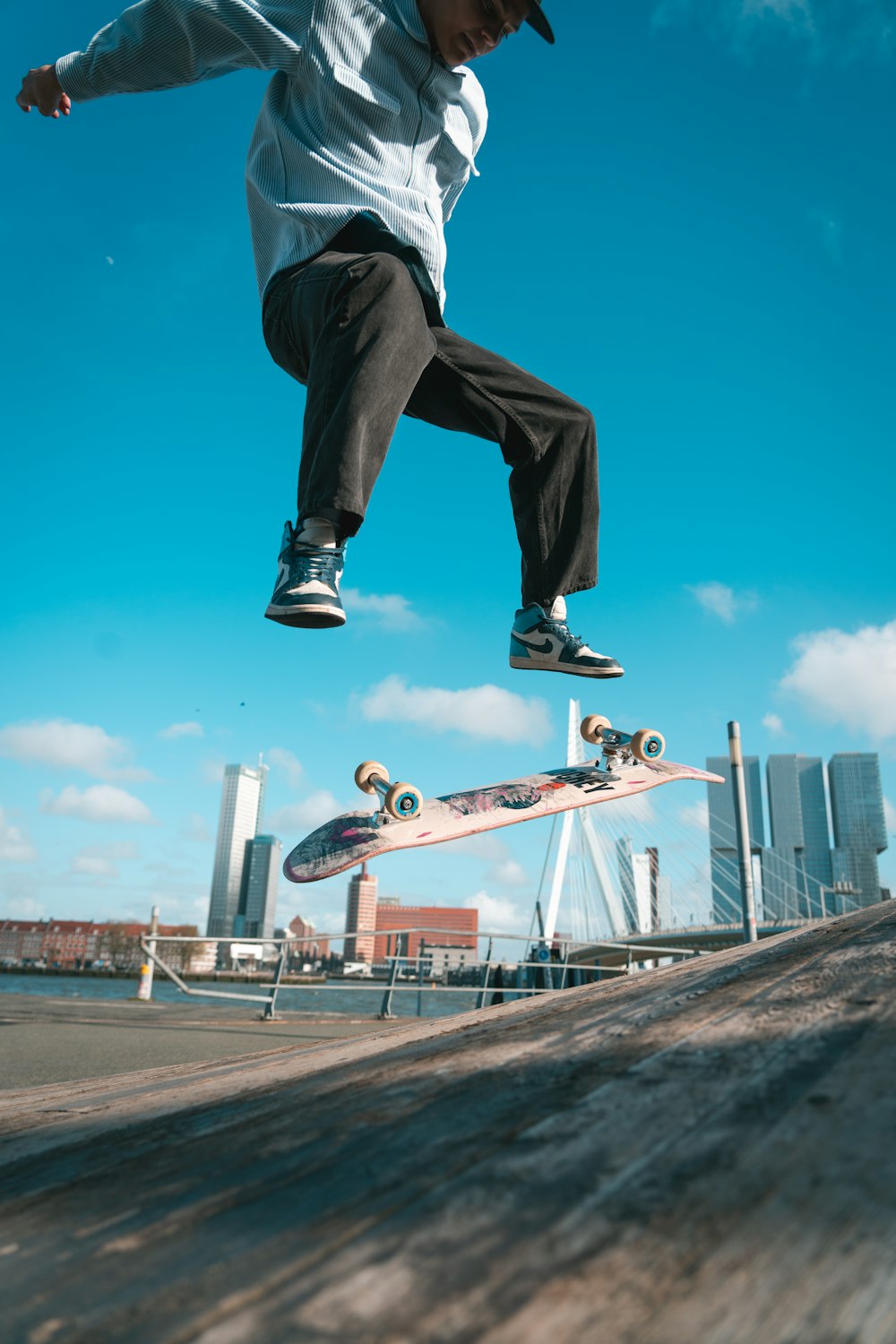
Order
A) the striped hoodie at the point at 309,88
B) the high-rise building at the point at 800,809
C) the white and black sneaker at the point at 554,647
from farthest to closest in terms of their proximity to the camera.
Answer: the high-rise building at the point at 800,809 < the white and black sneaker at the point at 554,647 < the striped hoodie at the point at 309,88

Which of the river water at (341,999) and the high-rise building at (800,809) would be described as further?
the high-rise building at (800,809)

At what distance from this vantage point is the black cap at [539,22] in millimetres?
2690

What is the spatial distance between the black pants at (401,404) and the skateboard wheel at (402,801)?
5.65ft

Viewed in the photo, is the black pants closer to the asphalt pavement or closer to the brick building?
the asphalt pavement

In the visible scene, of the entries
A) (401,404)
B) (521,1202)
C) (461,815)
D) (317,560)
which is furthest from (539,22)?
(461,815)

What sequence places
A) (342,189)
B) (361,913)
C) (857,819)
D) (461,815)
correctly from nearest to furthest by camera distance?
(342,189), (461,815), (361,913), (857,819)

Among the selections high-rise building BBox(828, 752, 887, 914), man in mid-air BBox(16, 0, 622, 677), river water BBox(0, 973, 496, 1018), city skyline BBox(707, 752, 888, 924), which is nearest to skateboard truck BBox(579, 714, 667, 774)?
river water BBox(0, 973, 496, 1018)

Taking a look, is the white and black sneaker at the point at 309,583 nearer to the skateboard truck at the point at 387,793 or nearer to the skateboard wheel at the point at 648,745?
the skateboard truck at the point at 387,793

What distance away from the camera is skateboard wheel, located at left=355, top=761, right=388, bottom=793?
4.91 metres

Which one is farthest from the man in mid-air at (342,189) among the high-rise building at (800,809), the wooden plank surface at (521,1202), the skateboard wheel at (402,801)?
the high-rise building at (800,809)

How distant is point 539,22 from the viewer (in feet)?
8.99

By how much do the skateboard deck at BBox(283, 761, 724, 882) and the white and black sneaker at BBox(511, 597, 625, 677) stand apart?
5.84 ft

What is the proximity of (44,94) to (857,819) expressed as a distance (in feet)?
315

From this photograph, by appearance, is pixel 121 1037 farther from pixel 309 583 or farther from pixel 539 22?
pixel 539 22
